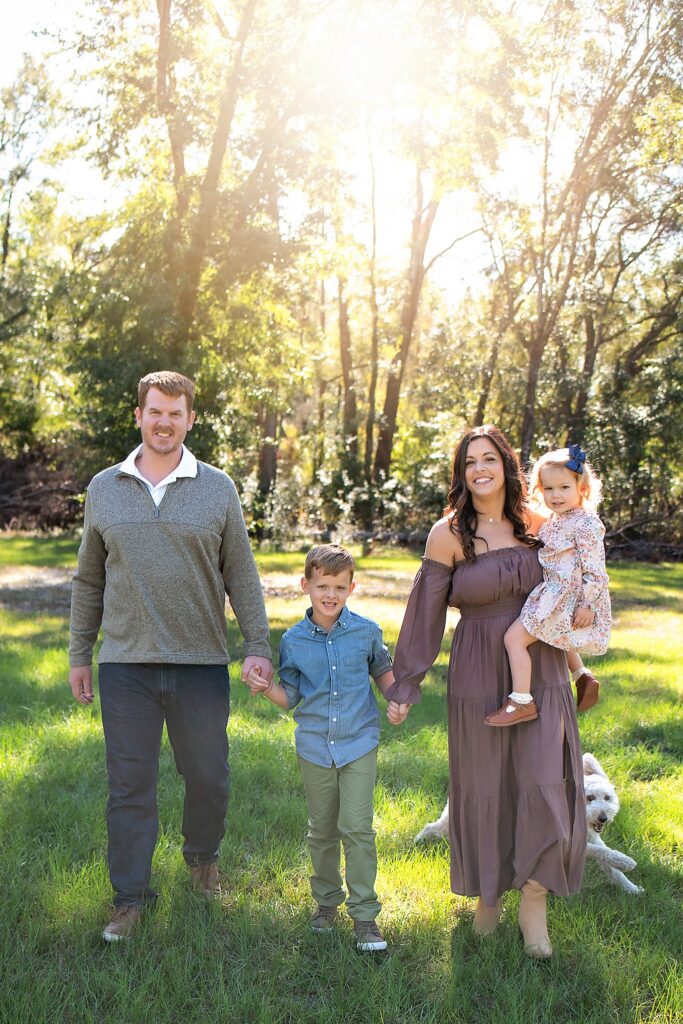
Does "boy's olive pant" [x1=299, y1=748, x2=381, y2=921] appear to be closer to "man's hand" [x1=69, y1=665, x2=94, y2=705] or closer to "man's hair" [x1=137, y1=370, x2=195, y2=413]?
"man's hand" [x1=69, y1=665, x2=94, y2=705]

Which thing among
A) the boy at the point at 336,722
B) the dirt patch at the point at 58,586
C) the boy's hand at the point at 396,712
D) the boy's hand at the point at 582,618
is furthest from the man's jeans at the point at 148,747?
the dirt patch at the point at 58,586

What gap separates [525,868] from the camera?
149 inches

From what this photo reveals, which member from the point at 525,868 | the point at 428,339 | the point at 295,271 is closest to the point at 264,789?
the point at 525,868

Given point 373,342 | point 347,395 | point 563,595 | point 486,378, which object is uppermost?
point 373,342

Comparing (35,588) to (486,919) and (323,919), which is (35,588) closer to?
(323,919)

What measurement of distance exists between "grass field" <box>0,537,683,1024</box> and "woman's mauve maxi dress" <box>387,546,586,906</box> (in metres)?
0.34

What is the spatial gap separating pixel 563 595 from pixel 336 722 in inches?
41.9

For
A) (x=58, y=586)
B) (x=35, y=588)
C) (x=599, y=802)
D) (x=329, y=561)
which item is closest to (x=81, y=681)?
(x=329, y=561)

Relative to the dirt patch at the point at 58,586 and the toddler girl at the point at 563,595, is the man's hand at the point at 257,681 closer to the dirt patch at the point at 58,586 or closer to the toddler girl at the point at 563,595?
the toddler girl at the point at 563,595

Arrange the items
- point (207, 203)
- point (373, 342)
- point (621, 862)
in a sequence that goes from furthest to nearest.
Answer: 1. point (373, 342)
2. point (207, 203)
3. point (621, 862)

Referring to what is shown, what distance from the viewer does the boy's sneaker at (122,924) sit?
12.4 ft

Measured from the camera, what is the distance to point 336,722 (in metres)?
3.91

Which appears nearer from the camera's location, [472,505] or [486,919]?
[486,919]

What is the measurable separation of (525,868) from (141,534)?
6.80 feet
